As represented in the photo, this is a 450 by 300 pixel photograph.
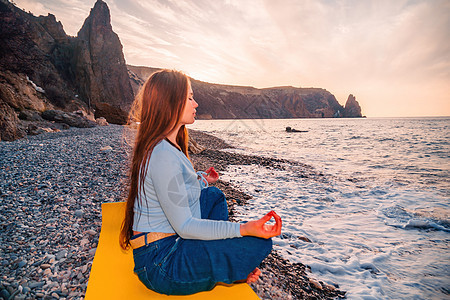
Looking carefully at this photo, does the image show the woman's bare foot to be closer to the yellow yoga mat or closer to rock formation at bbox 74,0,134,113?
the yellow yoga mat

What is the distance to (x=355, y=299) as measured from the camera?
2.87m

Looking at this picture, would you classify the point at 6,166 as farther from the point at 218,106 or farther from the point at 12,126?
the point at 218,106

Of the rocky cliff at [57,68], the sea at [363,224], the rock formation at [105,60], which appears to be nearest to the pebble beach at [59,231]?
the sea at [363,224]

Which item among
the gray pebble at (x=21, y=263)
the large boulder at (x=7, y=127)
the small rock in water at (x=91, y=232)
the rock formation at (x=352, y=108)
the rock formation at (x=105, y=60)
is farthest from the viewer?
the rock formation at (x=352, y=108)

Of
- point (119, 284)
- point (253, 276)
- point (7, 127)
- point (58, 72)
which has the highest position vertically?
point (58, 72)

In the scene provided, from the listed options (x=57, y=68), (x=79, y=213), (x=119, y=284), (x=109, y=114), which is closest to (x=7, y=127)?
(x=79, y=213)

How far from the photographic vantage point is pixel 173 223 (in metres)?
1.67

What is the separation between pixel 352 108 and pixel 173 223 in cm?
19197

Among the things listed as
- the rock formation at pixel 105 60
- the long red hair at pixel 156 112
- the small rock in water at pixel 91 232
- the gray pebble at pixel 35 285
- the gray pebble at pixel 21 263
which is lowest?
the gray pebble at pixel 21 263

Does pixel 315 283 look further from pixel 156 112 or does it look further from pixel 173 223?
pixel 156 112

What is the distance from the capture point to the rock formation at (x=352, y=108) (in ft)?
550

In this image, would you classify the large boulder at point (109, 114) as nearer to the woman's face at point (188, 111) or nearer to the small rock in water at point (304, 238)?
the small rock in water at point (304, 238)

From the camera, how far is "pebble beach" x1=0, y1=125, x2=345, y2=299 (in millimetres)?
2352

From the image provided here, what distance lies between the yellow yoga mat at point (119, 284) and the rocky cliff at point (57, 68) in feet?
28.4
